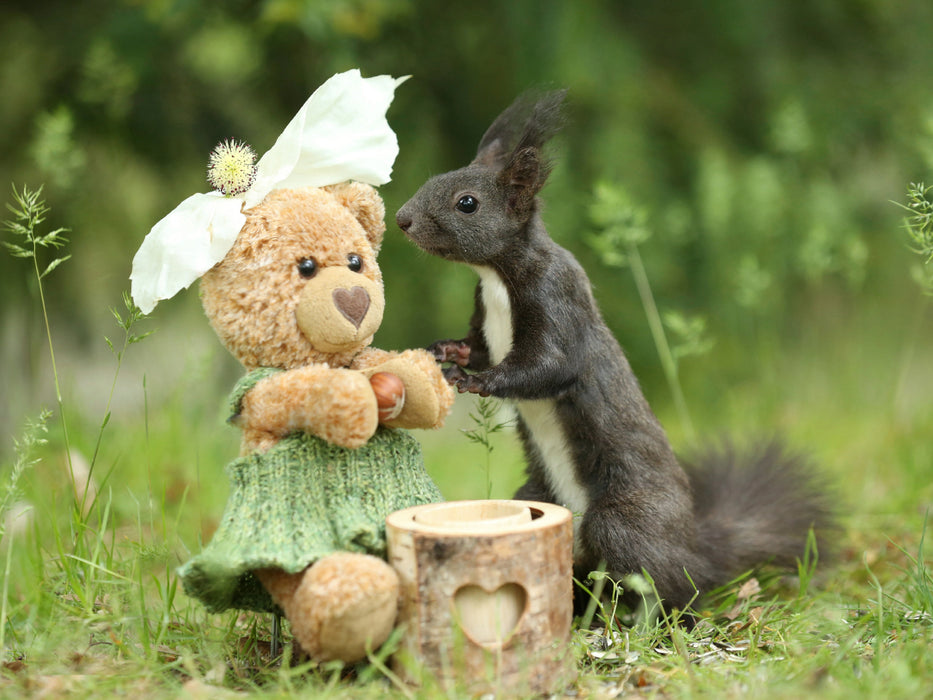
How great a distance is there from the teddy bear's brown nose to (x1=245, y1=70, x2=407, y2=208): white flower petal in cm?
29

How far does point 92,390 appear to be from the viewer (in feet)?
15.8

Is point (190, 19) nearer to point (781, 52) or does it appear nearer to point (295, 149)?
point (295, 149)

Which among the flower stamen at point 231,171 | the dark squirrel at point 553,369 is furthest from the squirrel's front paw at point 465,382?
the flower stamen at point 231,171

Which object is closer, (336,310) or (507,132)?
(336,310)

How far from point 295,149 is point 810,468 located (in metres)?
1.83

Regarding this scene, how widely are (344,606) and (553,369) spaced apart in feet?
2.57

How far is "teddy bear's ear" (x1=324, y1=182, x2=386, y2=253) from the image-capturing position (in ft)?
6.34

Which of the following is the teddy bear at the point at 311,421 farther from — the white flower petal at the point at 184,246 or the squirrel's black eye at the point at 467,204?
the squirrel's black eye at the point at 467,204

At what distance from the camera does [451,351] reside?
7.31 feet

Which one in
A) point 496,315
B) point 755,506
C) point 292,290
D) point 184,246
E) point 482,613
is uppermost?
point 184,246

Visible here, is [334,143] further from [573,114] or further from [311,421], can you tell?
[573,114]

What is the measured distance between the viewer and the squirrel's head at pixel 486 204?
6.92ft

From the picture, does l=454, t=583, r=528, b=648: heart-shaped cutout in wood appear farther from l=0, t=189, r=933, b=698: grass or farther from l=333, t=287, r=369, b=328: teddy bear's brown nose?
l=333, t=287, r=369, b=328: teddy bear's brown nose

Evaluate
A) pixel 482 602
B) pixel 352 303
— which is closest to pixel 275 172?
pixel 352 303
